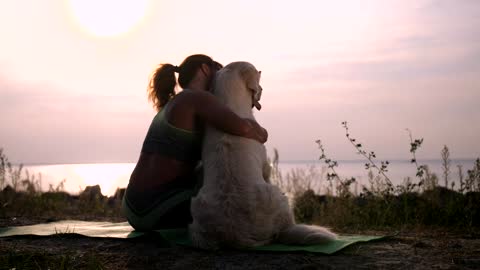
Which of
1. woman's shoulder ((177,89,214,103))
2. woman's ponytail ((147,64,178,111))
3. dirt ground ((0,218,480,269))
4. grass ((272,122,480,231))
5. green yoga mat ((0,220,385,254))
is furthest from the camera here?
grass ((272,122,480,231))

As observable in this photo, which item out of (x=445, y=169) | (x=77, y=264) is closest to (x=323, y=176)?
(x=445, y=169)

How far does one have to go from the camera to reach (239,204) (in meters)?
4.19

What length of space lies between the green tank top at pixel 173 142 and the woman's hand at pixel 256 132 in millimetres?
659

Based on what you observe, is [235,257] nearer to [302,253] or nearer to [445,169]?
[302,253]

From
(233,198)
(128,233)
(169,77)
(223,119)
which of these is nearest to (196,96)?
(223,119)

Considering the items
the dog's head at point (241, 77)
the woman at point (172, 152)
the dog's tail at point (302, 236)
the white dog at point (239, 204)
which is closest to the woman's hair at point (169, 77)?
the woman at point (172, 152)

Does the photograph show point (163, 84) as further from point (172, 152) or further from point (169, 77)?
point (172, 152)

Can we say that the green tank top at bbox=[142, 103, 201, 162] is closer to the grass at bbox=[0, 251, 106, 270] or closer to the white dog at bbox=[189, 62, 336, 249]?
the white dog at bbox=[189, 62, 336, 249]

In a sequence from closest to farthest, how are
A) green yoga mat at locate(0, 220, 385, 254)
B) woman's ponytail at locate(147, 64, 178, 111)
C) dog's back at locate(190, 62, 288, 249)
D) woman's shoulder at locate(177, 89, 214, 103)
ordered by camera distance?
dog's back at locate(190, 62, 288, 249), green yoga mat at locate(0, 220, 385, 254), woman's shoulder at locate(177, 89, 214, 103), woman's ponytail at locate(147, 64, 178, 111)

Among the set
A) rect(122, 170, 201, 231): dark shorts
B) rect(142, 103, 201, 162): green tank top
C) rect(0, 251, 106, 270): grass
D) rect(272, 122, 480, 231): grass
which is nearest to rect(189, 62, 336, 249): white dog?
rect(142, 103, 201, 162): green tank top

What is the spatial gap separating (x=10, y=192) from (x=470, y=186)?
815 centimetres

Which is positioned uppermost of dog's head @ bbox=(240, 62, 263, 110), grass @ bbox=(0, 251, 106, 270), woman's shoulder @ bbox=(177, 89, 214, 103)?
dog's head @ bbox=(240, 62, 263, 110)

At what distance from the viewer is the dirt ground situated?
13.2 ft

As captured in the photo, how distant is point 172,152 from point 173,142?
0.33 ft
